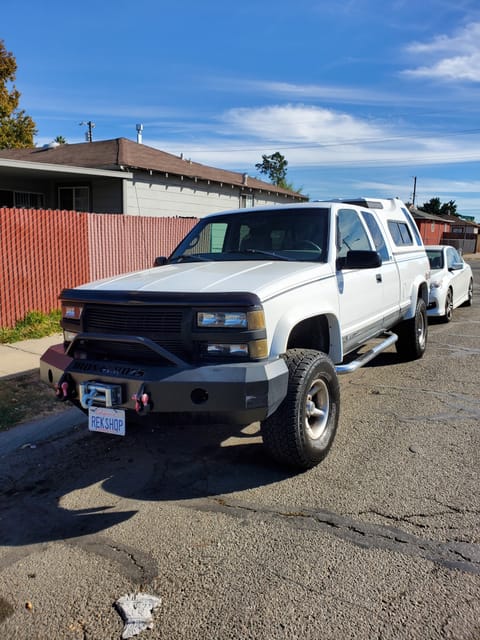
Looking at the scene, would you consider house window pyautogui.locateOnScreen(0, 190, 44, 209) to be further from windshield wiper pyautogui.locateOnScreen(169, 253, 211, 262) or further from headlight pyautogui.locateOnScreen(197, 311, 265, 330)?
headlight pyautogui.locateOnScreen(197, 311, 265, 330)

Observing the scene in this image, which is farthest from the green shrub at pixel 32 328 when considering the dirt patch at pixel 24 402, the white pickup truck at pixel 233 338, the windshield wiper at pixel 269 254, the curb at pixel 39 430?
the windshield wiper at pixel 269 254

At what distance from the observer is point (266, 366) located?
346cm

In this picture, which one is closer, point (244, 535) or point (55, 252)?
point (244, 535)

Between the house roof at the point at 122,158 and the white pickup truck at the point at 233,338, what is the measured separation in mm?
12560

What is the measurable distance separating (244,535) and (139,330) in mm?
1470

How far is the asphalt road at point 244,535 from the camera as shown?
8.45ft

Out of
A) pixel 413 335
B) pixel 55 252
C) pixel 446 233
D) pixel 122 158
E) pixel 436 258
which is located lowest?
pixel 413 335

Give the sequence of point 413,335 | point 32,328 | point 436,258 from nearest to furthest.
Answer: point 413,335 → point 32,328 → point 436,258

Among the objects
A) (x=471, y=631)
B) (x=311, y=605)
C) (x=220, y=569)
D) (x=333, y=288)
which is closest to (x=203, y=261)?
(x=333, y=288)

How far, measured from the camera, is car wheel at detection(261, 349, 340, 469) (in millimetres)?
3736

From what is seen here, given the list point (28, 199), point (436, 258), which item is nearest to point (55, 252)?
point (436, 258)

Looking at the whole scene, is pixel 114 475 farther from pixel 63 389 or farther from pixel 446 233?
pixel 446 233

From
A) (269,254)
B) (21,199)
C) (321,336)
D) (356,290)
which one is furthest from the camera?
(21,199)

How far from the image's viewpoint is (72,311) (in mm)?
4191
